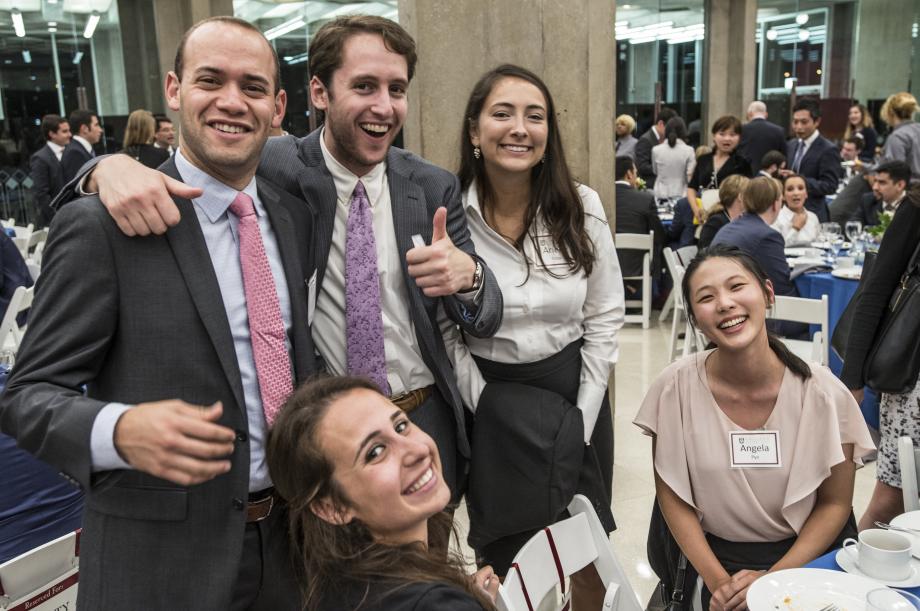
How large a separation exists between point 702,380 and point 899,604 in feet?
2.69

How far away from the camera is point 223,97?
4.92ft

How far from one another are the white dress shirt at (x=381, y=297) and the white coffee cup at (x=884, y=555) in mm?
1029

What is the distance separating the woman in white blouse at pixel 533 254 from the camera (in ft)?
7.34

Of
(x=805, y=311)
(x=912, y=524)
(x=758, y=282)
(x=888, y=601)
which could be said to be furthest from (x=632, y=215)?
(x=888, y=601)

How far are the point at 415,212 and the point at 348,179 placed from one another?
0.58 feet

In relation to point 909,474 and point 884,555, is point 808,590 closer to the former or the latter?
point 884,555

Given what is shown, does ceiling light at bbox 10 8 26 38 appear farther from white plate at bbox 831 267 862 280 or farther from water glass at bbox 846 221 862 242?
white plate at bbox 831 267 862 280

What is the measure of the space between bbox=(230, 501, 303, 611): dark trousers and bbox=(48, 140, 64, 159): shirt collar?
754 cm

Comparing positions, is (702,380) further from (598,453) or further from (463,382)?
(463,382)

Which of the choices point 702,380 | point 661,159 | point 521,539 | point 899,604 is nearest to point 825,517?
point 702,380

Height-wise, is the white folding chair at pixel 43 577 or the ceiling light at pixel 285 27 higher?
the ceiling light at pixel 285 27

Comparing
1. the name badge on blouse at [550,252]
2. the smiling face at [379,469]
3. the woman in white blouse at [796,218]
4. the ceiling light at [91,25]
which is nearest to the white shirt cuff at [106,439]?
the smiling face at [379,469]

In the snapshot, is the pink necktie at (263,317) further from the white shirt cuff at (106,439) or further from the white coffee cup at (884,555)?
the white coffee cup at (884,555)

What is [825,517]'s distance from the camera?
6.92 feet
